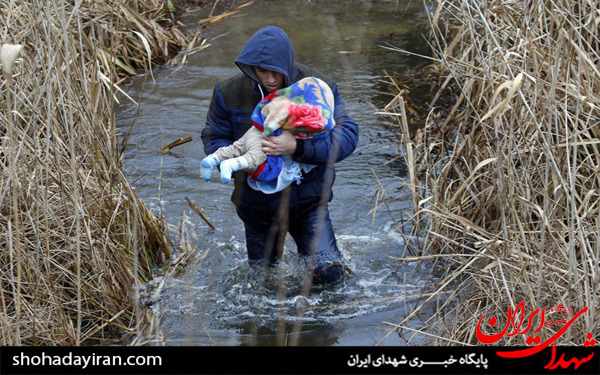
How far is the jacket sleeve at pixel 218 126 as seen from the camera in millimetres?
4023

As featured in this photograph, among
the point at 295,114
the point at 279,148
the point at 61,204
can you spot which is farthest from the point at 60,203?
the point at 295,114

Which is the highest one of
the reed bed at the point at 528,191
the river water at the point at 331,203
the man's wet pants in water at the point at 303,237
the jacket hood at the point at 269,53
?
the jacket hood at the point at 269,53

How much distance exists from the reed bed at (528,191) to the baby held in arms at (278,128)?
71 cm

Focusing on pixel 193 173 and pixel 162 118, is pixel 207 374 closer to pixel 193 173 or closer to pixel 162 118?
pixel 193 173

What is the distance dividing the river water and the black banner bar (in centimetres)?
34

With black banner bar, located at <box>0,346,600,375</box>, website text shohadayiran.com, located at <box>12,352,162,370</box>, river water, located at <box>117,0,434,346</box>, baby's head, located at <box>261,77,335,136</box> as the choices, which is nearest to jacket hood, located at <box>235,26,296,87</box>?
baby's head, located at <box>261,77,335,136</box>

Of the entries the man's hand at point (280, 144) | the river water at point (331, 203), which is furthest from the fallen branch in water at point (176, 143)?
the man's hand at point (280, 144)

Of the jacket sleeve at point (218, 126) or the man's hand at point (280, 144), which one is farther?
the jacket sleeve at point (218, 126)

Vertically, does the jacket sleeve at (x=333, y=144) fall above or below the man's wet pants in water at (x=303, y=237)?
above

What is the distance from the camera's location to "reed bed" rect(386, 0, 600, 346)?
3.19 meters

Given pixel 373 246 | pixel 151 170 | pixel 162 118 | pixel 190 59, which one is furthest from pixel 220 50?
pixel 373 246

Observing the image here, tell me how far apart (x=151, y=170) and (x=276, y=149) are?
266 cm

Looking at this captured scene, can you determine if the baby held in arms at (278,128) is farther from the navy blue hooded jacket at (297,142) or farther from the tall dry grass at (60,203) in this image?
the tall dry grass at (60,203)

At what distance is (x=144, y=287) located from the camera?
172 inches
